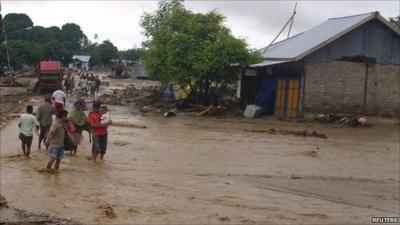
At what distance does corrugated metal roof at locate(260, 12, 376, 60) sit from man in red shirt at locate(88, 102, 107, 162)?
13631 millimetres

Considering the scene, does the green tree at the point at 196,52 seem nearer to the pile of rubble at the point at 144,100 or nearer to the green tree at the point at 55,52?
the pile of rubble at the point at 144,100

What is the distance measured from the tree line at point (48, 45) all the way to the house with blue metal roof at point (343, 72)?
36701 mm

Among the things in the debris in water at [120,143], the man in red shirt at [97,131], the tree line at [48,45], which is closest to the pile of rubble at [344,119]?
the debris in water at [120,143]

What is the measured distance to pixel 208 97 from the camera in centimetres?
2995

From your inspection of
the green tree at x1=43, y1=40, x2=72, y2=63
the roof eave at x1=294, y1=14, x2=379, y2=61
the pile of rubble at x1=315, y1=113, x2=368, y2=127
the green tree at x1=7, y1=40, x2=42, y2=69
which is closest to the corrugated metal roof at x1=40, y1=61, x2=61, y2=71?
the roof eave at x1=294, y1=14, x2=379, y2=61

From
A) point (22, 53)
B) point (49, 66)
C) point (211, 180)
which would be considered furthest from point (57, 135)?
point (22, 53)

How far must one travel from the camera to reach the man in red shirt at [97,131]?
12.4 m

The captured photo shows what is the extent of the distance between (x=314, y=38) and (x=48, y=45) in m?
57.2

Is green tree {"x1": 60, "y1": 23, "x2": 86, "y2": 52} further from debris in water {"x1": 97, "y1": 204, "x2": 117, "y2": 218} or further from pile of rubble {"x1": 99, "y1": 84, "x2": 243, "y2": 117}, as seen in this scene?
debris in water {"x1": 97, "y1": 204, "x2": 117, "y2": 218}

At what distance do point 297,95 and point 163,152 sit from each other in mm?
11817

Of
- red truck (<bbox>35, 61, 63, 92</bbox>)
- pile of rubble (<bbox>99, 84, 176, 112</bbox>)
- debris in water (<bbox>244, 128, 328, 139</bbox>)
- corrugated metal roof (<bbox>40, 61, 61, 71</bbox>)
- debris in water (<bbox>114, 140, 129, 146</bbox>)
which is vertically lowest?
debris in water (<bbox>114, 140, 129, 146</bbox>)

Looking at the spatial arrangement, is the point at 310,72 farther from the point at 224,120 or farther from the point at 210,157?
the point at 210,157

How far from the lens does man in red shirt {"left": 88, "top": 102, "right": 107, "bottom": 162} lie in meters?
12.4

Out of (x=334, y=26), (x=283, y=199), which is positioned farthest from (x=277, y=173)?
(x=334, y=26)
